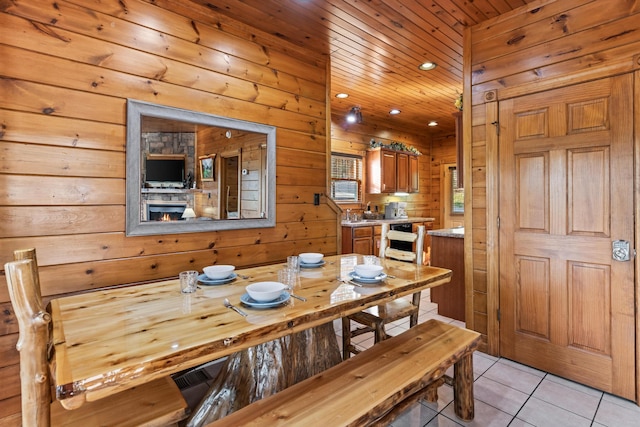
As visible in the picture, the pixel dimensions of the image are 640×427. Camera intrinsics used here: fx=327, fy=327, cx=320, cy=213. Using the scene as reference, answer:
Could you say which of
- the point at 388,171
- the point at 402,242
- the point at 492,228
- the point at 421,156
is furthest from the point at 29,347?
the point at 421,156

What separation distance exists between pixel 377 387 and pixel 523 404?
4.18 feet

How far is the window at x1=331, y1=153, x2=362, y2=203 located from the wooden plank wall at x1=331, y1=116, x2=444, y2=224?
0.12 m

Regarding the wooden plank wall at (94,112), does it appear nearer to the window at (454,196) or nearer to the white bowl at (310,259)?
the white bowl at (310,259)

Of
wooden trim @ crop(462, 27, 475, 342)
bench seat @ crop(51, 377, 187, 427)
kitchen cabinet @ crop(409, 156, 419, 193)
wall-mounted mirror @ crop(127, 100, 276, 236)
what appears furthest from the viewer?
kitchen cabinet @ crop(409, 156, 419, 193)

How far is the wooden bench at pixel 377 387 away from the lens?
1255 millimetres

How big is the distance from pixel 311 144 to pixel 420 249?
1.46m

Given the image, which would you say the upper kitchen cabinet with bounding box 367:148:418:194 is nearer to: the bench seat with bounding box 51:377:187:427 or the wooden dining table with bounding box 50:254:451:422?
the wooden dining table with bounding box 50:254:451:422

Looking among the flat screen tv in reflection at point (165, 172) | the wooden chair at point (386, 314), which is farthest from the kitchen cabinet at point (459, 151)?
the flat screen tv in reflection at point (165, 172)

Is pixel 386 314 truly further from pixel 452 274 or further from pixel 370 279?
pixel 452 274

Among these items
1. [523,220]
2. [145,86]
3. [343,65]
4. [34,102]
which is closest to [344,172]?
[343,65]

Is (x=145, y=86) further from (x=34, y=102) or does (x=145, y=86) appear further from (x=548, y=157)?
(x=548, y=157)

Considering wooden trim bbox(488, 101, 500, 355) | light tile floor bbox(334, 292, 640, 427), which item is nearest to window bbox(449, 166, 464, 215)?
wooden trim bbox(488, 101, 500, 355)

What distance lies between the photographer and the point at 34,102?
1844 millimetres

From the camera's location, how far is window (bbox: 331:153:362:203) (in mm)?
5773
